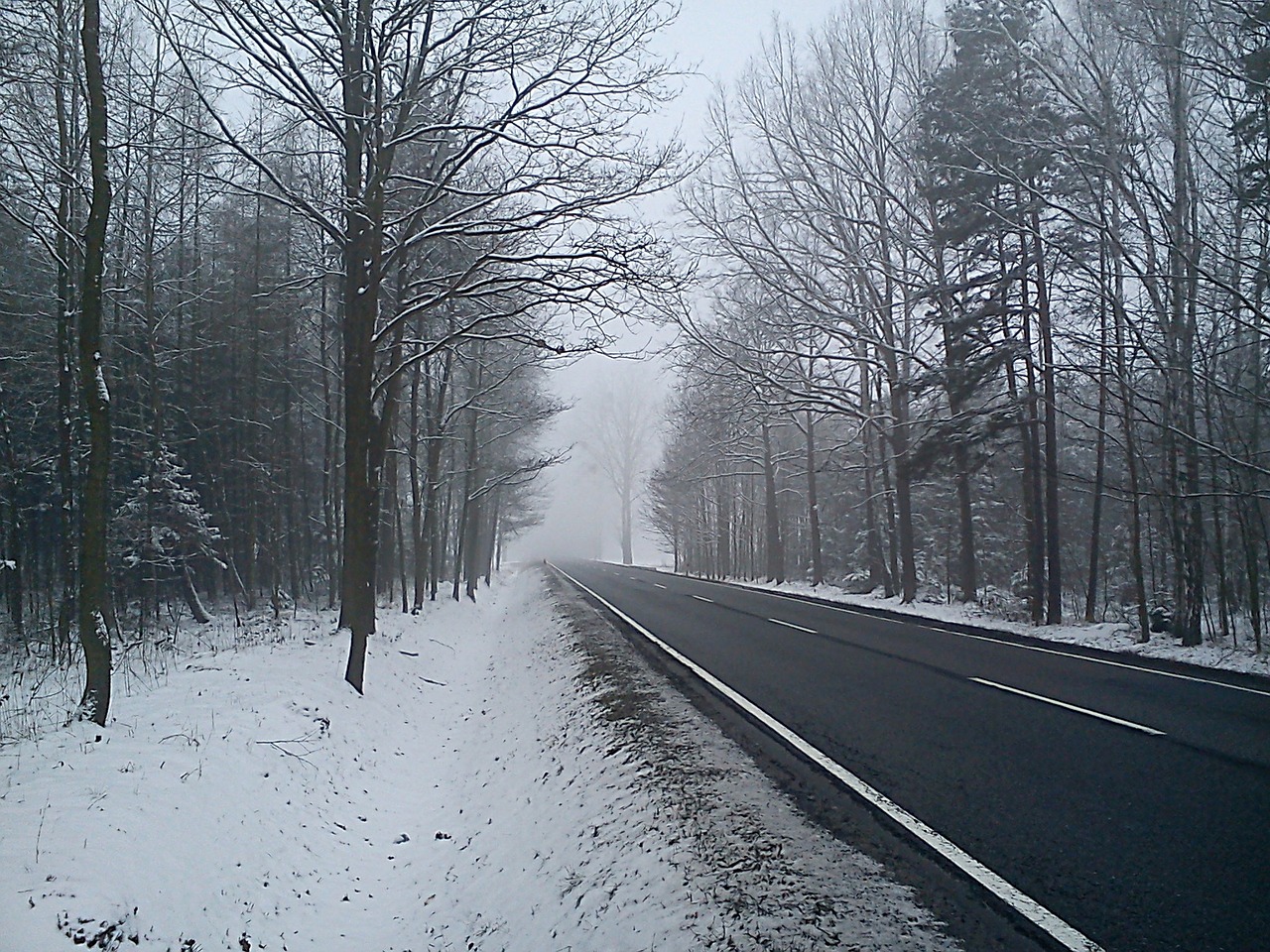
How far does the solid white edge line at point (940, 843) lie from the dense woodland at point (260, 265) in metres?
6.15

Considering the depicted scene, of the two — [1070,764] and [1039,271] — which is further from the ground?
[1039,271]

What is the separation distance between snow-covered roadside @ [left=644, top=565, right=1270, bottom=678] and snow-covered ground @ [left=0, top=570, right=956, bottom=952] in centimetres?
914

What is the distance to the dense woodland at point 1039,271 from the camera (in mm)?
15234

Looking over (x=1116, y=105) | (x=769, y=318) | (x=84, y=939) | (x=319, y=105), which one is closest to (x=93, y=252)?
(x=319, y=105)

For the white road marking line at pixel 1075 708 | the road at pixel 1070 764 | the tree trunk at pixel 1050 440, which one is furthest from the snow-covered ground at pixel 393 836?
the tree trunk at pixel 1050 440

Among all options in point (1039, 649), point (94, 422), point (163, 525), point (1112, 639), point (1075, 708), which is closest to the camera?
point (94, 422)

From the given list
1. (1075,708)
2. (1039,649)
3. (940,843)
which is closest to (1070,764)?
(940,843)

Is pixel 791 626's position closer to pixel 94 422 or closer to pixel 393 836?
pixel 393 836

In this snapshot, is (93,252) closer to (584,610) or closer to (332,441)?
(584,610)

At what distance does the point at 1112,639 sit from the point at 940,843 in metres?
13.0

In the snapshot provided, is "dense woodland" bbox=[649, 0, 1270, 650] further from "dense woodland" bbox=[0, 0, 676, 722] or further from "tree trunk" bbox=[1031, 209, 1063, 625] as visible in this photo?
"dense woodland" bbox=[0, 0, 676, 722]

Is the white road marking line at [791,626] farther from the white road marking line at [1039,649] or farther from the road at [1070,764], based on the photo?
the white road marking line at [1039,649]

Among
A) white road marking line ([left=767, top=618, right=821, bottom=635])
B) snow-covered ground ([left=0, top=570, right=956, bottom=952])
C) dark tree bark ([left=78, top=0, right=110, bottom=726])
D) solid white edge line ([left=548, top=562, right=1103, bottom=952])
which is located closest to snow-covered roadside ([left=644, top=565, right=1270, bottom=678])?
white road marking line ([left=767, top=618, right=821, bottom=635])

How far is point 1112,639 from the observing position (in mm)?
15664
